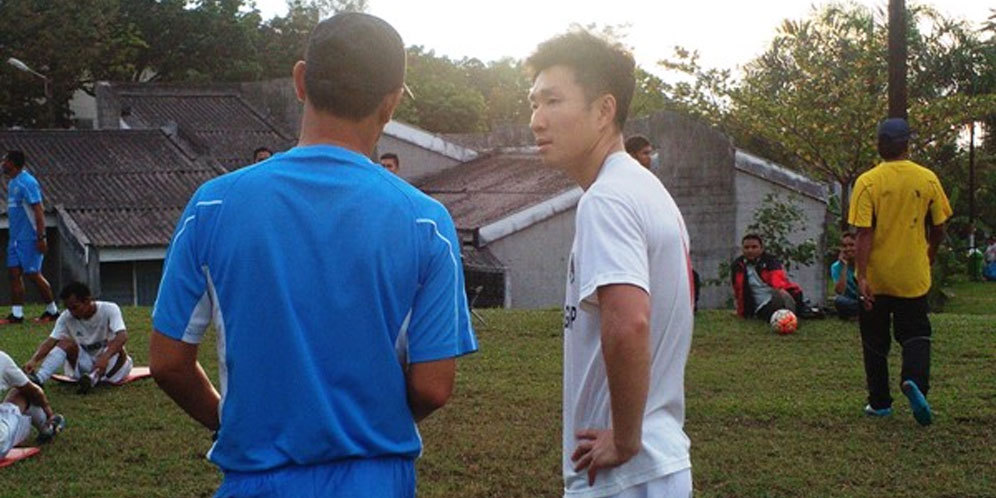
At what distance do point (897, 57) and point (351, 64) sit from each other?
1260 centimetres

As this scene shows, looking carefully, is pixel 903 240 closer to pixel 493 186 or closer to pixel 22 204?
pixel 22 204

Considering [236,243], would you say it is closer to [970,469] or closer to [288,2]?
[970,469]

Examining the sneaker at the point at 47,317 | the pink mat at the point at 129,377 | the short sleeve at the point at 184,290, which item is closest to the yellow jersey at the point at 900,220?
the pink mat at the point at 129,377

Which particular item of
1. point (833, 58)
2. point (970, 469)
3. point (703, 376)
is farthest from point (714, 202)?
point (970, 469)

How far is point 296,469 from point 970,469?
551cm

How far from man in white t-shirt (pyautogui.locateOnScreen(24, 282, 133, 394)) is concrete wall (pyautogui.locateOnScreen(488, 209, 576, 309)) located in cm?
1270

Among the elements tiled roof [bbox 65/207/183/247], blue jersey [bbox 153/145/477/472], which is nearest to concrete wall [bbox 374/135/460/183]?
tiled roof [bbox 65/207/183/247]

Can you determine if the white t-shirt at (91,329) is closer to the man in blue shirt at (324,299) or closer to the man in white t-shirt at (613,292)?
the man in white t-shirt at (613,292)

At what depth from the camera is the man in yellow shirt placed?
8148 mm

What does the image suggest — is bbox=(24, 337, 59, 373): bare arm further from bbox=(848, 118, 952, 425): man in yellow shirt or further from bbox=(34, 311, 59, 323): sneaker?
bbox=(848, 118, 952, 425): man in yellow shirt

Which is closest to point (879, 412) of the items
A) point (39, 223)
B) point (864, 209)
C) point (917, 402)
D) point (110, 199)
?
point (917, 402)

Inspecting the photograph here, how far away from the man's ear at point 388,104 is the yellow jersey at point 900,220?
5.72 m

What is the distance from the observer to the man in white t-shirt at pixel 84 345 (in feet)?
34.3

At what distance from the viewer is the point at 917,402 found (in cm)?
819
